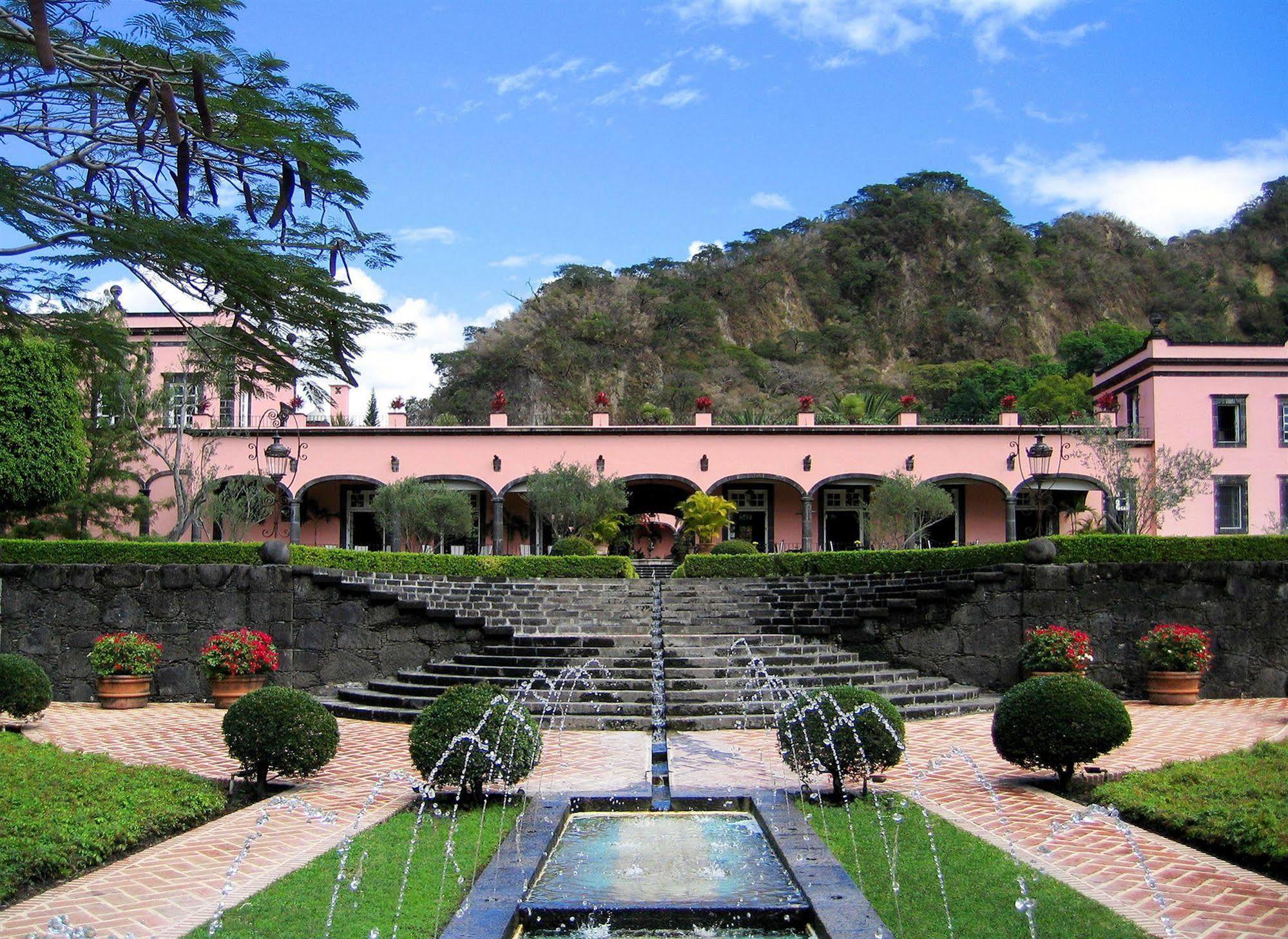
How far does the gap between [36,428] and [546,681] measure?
45.5 ft

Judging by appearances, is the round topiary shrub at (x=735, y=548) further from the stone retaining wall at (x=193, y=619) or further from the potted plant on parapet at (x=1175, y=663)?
the potted plant on parapet at (x=1175, y=663)

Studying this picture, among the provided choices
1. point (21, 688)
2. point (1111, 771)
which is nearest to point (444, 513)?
point (21, 688)

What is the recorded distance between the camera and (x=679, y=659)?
43.6ft

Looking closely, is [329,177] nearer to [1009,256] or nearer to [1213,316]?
[1213,316]

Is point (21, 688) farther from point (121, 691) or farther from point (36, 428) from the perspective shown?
point (36, 428)

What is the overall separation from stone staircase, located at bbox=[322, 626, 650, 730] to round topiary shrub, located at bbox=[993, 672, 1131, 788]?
4.53 m

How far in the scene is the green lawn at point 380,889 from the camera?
497 centimetres

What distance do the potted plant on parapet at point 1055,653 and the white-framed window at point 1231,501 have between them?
1775 centimetres

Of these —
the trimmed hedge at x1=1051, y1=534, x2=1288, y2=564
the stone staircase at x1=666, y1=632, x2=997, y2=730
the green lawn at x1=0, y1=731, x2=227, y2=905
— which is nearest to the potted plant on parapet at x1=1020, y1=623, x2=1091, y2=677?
the stone staircase at x1=666, y1=632, x2=997, y2=730

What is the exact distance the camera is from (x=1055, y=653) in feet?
41.5

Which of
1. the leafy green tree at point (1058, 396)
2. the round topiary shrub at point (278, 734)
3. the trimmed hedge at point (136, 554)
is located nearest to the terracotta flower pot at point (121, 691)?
the trimmed hedge at point (136, 554)

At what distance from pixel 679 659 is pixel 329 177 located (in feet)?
30.8

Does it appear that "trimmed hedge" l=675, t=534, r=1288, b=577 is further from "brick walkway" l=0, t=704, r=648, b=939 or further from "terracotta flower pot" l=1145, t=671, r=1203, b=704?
"brick walkway" l=0, t=704, r=648, b=939

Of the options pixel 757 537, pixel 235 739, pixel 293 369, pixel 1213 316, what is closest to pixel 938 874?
pixel 293 369
